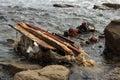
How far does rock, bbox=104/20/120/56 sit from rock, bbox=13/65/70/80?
3780mm

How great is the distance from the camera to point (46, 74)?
10250 millimetres

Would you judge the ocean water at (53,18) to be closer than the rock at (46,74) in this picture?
No

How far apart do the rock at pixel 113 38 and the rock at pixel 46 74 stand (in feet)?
12.4

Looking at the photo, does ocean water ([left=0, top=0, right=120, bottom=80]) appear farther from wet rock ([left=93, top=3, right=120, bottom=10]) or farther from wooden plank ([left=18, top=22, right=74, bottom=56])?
wooden plank ([left=18, top=22, right=74, bottom=56])

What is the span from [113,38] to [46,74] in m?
4.83

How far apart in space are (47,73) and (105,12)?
16123mm

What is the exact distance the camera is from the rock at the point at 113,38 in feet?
45.5

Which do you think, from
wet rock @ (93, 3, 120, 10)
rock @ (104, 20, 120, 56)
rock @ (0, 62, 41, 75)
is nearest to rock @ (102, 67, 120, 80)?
rock @ (104, 20, 120, 56)

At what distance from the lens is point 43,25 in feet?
63.2

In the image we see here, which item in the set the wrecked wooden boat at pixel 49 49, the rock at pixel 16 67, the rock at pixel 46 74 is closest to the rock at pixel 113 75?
the wrecked wooden boat at pixel 49 49

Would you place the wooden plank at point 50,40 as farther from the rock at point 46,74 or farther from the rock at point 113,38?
the rock at point 113,38

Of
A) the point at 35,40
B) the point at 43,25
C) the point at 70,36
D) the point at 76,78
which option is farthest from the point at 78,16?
the point at 76,78

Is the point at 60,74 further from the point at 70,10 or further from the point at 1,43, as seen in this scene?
the point at 70,10

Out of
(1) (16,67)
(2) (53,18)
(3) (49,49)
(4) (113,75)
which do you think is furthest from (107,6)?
(1) (16,67)
